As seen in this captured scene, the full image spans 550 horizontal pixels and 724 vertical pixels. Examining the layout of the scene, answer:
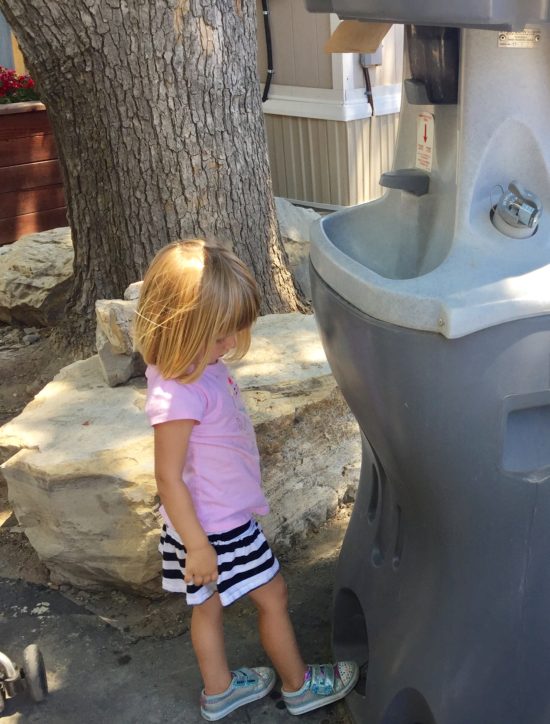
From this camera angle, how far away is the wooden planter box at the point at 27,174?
19.7 feet

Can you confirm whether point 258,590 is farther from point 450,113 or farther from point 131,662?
point 450,113

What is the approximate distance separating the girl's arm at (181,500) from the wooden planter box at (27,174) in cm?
464

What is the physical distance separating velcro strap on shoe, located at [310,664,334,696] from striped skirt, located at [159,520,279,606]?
32 centimetres

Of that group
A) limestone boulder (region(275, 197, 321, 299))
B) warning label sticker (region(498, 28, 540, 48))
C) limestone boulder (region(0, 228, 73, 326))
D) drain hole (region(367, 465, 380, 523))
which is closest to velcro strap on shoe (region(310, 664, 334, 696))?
drain hole (region(367, 465, 380, 523))

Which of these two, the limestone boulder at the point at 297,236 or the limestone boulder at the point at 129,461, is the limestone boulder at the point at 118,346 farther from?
the limestone boulder at the point at 297,236

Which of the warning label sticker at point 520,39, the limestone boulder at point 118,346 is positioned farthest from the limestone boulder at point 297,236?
the warning label sticker at point 520,39

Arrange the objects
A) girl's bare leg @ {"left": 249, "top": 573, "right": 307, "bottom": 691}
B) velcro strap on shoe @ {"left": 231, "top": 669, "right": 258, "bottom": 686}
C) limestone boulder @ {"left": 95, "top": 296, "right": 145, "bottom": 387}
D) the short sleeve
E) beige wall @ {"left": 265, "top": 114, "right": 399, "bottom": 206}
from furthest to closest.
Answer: beige wall @ {"left": 265, "top": 114, "right": 399, "bottom": 206} → limestone boulder @ {"left": 95, "top": 296, "right": 145, "bottom": 387} → velcro strap on shoe @ {"left": 231, "top": 669, "right": 258, "bottom": 686} → girl's bare leg @ {"left": 249, "top": 573, "right": 307, "bottom": 691} → the short sleeve

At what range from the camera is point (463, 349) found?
4.91 feet

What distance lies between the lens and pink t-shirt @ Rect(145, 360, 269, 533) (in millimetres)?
1955

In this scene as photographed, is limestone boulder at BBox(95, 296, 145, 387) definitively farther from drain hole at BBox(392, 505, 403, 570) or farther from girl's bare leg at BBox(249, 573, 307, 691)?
drain hole at BBox(392, 505, 403, 570)

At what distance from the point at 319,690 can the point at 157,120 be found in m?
2.06

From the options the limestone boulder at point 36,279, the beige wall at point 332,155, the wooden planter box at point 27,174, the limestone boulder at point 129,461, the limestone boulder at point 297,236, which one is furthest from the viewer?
the beige wall at point 332,155

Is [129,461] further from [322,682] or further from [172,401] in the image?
[322,682]

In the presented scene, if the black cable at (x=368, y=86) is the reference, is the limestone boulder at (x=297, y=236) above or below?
below
